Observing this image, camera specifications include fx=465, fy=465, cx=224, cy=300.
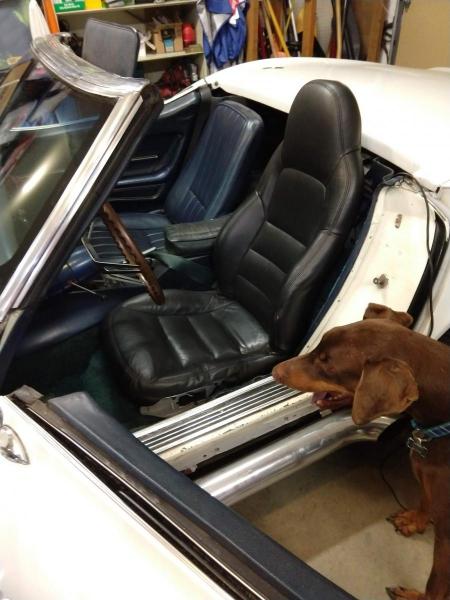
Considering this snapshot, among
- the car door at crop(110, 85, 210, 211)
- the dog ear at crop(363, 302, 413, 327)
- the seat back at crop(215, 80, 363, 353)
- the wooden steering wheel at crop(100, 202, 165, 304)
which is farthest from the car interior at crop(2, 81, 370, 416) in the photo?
the car door at crop(110, 85, 210, 211)

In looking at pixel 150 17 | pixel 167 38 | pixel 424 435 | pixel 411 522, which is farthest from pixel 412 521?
pixel 150 17

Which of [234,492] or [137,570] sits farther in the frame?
[234,492]

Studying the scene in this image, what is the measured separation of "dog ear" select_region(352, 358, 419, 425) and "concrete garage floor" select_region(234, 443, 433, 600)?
748 millimetres

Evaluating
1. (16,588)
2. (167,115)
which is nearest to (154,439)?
(16,588)

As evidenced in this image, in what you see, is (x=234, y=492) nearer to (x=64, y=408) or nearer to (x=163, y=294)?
(x=64, y=408)

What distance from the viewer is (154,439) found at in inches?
49.4

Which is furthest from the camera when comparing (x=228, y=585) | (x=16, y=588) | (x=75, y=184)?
(x=75, y=184)

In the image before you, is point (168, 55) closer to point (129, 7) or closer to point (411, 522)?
point (129, 7)

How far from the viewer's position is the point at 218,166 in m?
2.35

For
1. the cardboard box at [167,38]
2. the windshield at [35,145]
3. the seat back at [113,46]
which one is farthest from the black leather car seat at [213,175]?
the cardboard box at [167,38]

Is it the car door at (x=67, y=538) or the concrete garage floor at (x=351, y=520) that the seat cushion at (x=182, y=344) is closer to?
the concrete garage floor at (x=351, y=520)

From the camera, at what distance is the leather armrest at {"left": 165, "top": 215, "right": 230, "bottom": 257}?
1936 mm

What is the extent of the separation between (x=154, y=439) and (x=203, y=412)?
7.0 inches

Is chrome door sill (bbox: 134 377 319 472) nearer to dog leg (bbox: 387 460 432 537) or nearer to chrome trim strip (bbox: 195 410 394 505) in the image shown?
chrome trim strip (bbox: 195 410 394 505)
